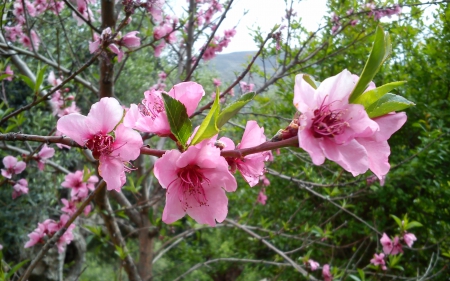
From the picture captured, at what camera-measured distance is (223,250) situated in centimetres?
532

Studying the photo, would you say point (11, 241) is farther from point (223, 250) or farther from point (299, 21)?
point (299, 21)

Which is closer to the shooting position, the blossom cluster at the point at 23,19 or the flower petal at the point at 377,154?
the flower petal at the point at 377,154

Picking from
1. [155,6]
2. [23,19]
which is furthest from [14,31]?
[155,6]

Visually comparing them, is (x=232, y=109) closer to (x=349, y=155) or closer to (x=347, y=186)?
(x=349, y=155)

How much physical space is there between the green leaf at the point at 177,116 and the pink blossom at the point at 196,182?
0.03m

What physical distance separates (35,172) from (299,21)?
12.6ft

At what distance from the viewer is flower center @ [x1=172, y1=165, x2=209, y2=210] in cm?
63

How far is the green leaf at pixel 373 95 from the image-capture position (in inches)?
21.1

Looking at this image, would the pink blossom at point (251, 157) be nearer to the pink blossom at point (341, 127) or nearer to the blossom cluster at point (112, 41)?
the pink blossom at point (341, 127)

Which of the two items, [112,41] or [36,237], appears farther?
[36,237]

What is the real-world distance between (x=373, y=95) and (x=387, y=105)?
27 mm

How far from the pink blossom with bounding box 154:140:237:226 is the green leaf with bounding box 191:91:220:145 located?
0.6 inches

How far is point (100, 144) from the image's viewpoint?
667 millimetres

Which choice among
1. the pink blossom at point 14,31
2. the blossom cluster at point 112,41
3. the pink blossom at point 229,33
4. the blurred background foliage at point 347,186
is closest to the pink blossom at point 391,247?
the blurred background foliage at point 347,186
